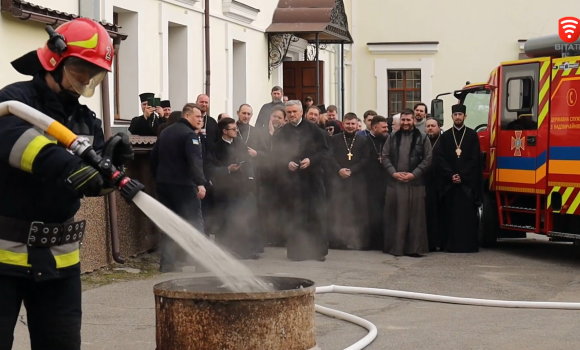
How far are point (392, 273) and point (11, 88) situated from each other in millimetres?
8077

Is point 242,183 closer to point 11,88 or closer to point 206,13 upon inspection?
point 206,13

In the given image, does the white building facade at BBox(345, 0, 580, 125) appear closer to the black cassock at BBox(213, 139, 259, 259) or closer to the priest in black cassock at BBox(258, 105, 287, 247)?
the priest in black cassock at BBox(258, 105, 287, 247)

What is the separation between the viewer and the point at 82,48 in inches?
184

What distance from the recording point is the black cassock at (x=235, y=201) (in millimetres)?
12914

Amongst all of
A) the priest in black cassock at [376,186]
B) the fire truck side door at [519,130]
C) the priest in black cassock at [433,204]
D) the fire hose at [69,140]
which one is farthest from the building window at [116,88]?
the fire hose at [69,140]

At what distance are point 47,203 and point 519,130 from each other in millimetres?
10119

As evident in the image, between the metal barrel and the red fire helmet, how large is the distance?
1304 millimetres

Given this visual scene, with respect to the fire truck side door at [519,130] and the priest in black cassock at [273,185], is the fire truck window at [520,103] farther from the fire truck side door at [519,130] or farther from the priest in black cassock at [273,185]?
the priest in black cassock at [273,185]

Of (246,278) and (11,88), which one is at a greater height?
(11,88)

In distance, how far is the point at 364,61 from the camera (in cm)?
3350

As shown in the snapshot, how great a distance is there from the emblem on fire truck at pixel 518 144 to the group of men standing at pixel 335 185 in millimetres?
716

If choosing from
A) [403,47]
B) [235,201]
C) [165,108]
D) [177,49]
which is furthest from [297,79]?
[235,201]

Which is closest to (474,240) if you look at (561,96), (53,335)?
(561,96)

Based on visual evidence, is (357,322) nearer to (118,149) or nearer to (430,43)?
(118,149)
